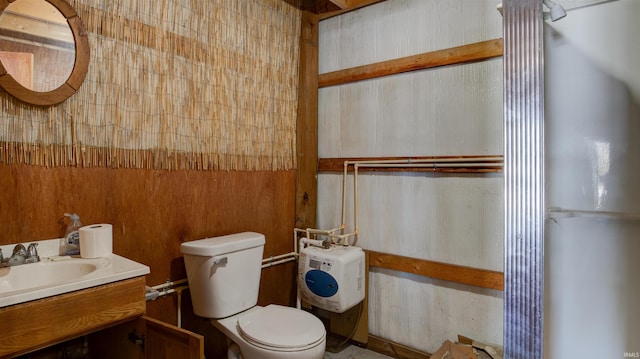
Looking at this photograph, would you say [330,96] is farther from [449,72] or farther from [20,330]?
[20,330]

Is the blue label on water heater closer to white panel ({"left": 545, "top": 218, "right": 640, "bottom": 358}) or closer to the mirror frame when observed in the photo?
white panel ({"left": 545, "top": 218, "right": 640, "bottom": 358})

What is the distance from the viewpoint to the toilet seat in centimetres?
171

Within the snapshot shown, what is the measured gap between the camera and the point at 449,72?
7.20ft

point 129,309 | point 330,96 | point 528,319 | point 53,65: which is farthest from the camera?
point 330,96

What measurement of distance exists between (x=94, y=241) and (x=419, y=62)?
2030 millimetres

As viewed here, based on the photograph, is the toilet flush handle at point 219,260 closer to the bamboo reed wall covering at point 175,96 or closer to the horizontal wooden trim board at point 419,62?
the bamboo reed wall covering at point 175,96

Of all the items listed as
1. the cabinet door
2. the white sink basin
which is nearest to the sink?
the white sink basin

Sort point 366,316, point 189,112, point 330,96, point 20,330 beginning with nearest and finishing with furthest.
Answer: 1. point 20,330
2. point 189,112
3. point 366,316
4. point 330,96

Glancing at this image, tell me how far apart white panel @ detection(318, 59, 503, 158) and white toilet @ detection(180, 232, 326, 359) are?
1.06 meters

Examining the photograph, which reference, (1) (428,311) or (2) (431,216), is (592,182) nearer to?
(2) (431,216)

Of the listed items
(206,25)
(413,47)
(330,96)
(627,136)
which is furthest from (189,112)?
(627,136)

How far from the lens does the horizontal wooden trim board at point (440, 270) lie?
2.05m

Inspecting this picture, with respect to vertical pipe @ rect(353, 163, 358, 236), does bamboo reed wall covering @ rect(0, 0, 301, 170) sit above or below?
above

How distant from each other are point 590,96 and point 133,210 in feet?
6.61
